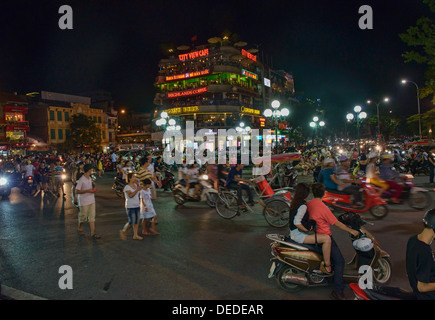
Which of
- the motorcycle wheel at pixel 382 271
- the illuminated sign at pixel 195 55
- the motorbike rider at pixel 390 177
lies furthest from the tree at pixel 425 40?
the illuminated sign at pixel 195 55

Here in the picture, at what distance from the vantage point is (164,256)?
616cm

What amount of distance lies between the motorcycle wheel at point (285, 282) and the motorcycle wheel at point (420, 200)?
21.9ft

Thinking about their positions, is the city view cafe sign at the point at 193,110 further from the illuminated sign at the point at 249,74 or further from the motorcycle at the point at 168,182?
the motorcycle at the point at 168,182

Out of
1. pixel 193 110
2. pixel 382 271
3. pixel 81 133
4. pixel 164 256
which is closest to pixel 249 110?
pixel 193 110

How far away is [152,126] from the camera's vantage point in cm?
6931

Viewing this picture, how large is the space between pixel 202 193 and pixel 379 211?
18.1ft

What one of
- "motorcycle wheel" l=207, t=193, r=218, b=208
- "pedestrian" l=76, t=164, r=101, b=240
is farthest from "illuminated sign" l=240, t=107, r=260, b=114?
"pedestrian" l=76, t=164, r=101, b=240

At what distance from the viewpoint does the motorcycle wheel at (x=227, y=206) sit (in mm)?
9281

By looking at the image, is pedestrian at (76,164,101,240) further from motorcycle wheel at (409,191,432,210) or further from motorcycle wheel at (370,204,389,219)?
motorcycle wheel at (409,191,432,210)

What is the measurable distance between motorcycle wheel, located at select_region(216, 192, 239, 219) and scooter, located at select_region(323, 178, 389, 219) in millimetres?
2671

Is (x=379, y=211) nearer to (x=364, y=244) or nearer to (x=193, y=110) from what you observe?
(x=364, y=244)

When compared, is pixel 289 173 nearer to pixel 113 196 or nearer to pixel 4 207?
pixel 113 196

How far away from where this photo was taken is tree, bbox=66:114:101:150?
49.8 meters
